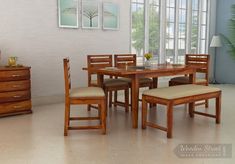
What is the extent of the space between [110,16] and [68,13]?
986 millimetres

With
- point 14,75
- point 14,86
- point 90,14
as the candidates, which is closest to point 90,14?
point 90,14

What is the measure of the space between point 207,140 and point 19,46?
11.3 feet

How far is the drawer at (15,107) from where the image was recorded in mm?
4301

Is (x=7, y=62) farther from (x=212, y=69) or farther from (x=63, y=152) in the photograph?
(x=212, y=69)

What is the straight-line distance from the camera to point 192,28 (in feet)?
25.2

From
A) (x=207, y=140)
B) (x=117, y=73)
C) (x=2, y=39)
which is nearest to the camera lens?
(x=207, y=140)

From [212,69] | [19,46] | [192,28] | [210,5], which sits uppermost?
[210,5]

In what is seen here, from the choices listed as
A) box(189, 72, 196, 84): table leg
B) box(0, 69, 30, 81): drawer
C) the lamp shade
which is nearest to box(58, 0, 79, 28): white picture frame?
box(0, 69, 30, 81): drawer

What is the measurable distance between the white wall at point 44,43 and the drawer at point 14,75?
54 centimetres

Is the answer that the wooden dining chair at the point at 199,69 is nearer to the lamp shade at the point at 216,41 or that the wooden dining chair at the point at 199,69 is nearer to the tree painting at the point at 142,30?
the tree painting at the point at 142,30

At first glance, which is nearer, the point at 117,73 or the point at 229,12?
the point at 117,73

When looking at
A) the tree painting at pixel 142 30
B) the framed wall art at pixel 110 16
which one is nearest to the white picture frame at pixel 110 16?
the framed wall art at pixel 110 16

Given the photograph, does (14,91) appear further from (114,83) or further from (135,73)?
(135,73)

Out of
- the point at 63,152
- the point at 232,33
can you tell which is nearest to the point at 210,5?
the point at 232,33
